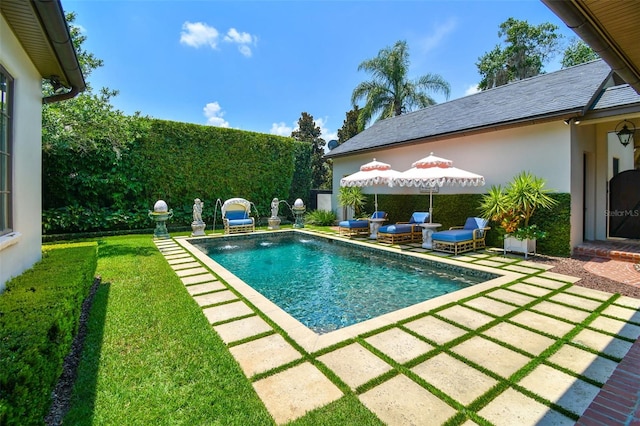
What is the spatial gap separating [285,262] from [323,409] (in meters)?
6.30

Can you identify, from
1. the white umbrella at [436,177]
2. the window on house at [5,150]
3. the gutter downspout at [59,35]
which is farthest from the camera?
the white umbrella at [436,177]

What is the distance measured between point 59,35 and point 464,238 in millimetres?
9391

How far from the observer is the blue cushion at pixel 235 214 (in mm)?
13344

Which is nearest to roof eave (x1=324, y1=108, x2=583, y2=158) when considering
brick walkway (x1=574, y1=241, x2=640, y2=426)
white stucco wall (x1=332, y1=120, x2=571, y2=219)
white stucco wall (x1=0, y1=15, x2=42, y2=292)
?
white stucco wall (x1=332, y1=120, x2=571, y2=219)

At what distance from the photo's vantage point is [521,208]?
7.97m

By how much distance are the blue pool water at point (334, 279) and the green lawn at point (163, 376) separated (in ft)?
5.67

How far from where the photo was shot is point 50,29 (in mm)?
3264

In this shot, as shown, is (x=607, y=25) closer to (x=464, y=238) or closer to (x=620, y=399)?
(x=620, y=399)

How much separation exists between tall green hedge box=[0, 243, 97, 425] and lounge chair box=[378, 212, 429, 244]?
339 inches

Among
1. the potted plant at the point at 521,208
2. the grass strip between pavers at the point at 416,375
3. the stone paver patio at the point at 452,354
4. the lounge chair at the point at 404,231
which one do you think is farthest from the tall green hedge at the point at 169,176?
the potted plant at the point at 521,208

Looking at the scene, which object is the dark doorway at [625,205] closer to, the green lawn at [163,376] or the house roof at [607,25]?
the house roof at [607,25]

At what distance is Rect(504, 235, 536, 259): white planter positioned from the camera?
26.1ft

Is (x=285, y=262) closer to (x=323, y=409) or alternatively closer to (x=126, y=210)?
(x=323, y=409)

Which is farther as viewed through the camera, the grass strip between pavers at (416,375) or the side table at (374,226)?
the side table at (374,226)
